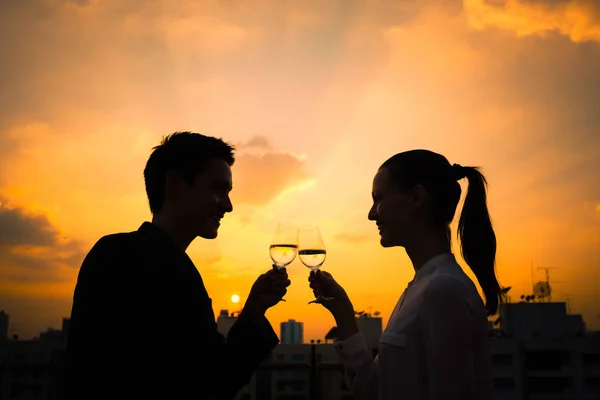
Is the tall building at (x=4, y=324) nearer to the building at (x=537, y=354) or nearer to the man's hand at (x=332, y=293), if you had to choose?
the building at (x=537, y=354)

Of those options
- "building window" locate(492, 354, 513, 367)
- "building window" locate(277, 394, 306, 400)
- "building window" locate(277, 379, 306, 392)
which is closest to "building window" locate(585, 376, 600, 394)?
"building window" locate(492, 354, 513, 367)

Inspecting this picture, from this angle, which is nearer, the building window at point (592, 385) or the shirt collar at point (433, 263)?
the shirt collar at point (433, 263)

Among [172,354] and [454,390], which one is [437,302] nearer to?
[454,390]

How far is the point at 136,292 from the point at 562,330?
2241 inches

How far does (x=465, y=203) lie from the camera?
6.53ft

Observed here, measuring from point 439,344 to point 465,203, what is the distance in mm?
728

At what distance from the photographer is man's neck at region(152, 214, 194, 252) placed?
1934 millimetres

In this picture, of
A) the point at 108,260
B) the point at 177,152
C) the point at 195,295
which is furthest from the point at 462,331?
the point at 177,152

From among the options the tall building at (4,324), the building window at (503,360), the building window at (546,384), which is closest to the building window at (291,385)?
the building window at (503,360)

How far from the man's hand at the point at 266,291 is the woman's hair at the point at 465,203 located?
3.01 feet

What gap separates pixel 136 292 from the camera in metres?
1.55

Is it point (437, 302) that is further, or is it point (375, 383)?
point (375, 383)

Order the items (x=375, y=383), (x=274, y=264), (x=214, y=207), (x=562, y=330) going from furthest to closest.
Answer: (x=562, y=330)
(x=274, y=264)
(x=214, y=207)
(x=375, y=383)

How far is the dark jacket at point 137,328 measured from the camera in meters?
1.48
